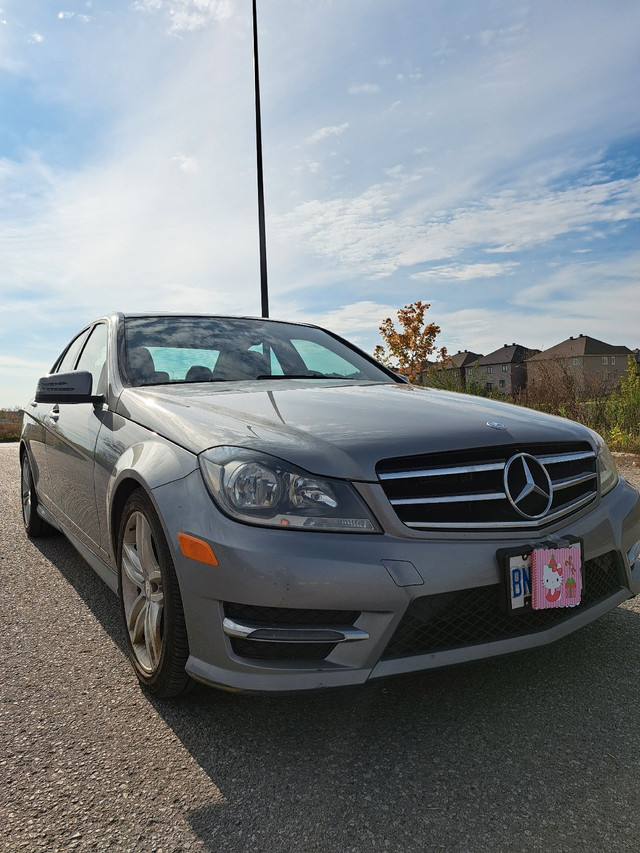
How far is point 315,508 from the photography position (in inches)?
77.5

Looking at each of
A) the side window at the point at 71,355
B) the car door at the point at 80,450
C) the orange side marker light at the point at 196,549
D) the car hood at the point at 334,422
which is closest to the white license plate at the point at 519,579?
the car hood at the point at 334,422

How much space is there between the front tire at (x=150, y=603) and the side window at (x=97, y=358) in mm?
954

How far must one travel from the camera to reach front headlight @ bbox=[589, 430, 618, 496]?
2521mm

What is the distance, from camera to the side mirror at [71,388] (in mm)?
3176

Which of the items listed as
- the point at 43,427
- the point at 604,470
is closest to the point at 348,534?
the point at 604,470

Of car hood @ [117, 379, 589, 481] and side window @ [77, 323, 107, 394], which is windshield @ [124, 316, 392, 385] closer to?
side window @ [77, 323, 107, 394]

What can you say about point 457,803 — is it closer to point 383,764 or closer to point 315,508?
point 383,764

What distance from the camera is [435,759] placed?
199 cm

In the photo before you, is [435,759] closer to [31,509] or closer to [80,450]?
[80,450]

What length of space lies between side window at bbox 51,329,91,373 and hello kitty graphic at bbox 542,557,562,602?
3.21 m

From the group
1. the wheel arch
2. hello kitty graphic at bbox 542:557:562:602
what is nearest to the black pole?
the wheel arch

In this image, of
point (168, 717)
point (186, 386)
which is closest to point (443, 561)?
point (168, 717)

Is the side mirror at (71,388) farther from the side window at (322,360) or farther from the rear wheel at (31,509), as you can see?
the rear wheel at (31,509)

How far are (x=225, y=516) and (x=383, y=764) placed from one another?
2.81 feet
